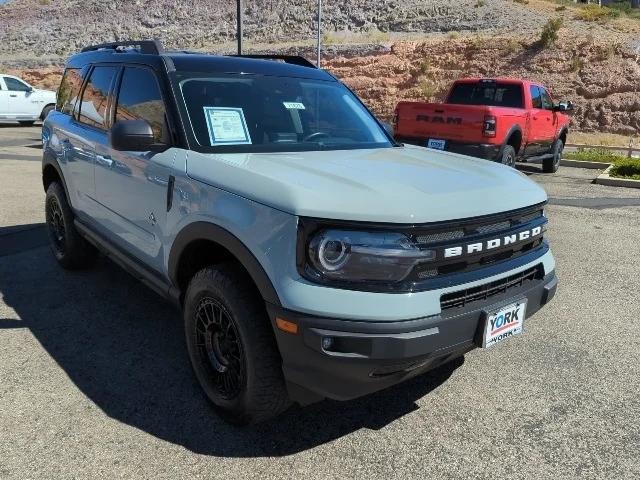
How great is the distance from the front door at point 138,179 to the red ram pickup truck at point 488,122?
6264 millimetres

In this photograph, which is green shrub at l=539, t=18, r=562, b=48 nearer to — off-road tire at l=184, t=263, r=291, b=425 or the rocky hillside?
the rocky hillside

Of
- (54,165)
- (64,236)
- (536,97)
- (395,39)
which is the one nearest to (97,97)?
(54,165)

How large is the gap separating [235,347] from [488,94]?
9.69 meters

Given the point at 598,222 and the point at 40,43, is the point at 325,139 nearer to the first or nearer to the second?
the point at 598,222

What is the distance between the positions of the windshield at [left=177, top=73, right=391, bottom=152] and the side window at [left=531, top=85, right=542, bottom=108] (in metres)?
8.13

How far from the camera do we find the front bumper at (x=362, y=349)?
7.19ft

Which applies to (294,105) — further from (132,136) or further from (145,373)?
(145,373)

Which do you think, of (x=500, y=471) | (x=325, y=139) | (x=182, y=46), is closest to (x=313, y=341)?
(x=500, y=471)

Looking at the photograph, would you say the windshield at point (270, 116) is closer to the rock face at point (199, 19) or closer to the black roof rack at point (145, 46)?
the black roof rack at point (145, 46)

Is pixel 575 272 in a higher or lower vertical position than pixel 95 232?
lower

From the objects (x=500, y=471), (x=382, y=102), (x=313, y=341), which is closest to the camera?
(x=313, y=341)

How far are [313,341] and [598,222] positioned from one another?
21.5 ft

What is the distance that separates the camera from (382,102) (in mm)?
28766

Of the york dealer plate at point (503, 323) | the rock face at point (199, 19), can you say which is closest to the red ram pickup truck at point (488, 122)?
the york dealer plate at point (503, 323)
